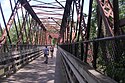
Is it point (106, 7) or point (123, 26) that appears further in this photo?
point (106, 7)

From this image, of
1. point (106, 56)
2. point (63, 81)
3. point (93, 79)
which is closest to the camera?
point (93, 79)

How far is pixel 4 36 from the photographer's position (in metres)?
A: 16.8

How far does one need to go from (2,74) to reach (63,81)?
107 inches

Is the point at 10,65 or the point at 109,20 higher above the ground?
the point at 109,20

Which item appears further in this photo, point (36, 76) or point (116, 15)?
point (36, 76)

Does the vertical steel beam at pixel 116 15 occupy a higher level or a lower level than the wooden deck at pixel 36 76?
higher

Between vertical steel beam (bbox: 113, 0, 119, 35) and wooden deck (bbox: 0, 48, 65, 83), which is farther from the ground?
vertical steel beam (bbox: 113, 0, 119, 35)

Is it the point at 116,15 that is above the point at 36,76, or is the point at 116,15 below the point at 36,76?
above

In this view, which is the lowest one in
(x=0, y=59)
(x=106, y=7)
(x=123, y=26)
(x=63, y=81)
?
(x=63, y=81)

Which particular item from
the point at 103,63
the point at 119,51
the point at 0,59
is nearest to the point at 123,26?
the point at 103,63

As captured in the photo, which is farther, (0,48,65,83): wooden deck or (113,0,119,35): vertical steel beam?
(0,48,65,83): wooden deck

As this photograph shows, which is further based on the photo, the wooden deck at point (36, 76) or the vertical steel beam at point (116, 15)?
the wooden deck at point (36, 76)

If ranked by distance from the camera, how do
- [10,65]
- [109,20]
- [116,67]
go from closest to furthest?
[116,67] < [109,20] < [10,65]

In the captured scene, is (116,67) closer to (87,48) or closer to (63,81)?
(87,48)
